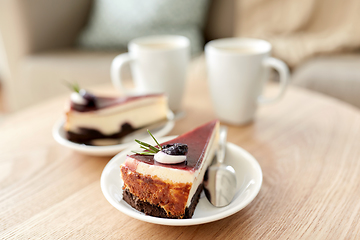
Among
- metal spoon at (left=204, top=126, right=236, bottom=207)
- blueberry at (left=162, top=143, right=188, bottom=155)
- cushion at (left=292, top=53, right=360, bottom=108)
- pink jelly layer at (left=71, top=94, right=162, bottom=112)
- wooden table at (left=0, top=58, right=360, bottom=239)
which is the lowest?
cushion at (left=292, top=53, right=360, bottom=108)

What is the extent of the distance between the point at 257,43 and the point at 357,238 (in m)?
0.59

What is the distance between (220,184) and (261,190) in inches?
3.7

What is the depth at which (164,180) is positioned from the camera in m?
0.52

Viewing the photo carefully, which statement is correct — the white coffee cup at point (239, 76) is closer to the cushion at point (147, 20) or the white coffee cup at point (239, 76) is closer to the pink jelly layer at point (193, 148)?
the pink jelly layer at point (193, 148)

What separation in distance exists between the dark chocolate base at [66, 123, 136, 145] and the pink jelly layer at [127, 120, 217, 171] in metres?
0.26

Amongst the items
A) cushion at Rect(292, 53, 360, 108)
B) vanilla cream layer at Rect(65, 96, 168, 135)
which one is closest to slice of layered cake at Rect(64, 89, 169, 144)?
vanilla cream layer at Rect(65, 96, 168, 135)

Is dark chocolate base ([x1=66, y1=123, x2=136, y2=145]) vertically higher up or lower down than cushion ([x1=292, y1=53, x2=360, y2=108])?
higher up

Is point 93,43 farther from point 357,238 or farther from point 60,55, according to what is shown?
point 357,238

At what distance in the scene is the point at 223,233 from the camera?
19.9 inches

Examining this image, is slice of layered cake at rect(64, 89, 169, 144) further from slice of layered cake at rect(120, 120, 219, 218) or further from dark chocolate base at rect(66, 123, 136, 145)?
slice of layered cake at rect(120, 120, 219, 218)

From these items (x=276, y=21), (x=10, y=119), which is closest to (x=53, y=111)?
(x=10, y=119)

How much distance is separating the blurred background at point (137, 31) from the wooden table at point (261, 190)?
28.5 inches

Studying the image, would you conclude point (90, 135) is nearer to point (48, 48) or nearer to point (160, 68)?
point (160, 68)

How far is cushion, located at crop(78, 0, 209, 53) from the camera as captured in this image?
176 centimetres
